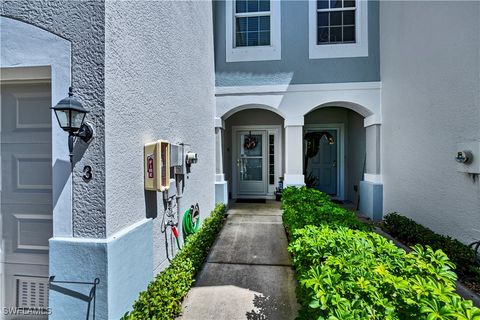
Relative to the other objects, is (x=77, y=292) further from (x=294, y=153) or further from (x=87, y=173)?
(x=294, y=153)

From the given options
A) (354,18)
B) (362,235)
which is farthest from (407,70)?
(362,235)

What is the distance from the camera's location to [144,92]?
2.63 metres

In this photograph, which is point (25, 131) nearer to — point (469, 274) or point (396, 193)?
point (469, 274)

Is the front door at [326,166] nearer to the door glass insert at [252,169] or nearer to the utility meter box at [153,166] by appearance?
the door glass insert at [252,169]

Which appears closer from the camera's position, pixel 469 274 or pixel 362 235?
pixel 362 235

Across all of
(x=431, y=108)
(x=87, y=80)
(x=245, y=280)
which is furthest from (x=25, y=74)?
(x=431, y=108)

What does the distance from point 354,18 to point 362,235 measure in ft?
21.8

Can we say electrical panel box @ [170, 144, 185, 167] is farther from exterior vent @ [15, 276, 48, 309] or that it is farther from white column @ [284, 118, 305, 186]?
white column @ [284, 118, 305, 186]

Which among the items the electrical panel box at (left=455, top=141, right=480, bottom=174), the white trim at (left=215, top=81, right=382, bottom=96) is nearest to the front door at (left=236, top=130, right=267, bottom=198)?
the white trim at (left=215, top=81, right=382, bottom=96)

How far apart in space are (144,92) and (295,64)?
511cm

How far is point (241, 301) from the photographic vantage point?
2891 millimetres

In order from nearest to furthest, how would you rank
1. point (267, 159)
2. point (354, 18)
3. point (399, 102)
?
point (399, 102) < point (354, 18) < point (267, 159)

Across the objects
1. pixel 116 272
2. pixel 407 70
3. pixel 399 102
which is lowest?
pixel 116 272

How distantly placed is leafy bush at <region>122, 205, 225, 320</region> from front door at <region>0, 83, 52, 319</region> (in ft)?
3.29
